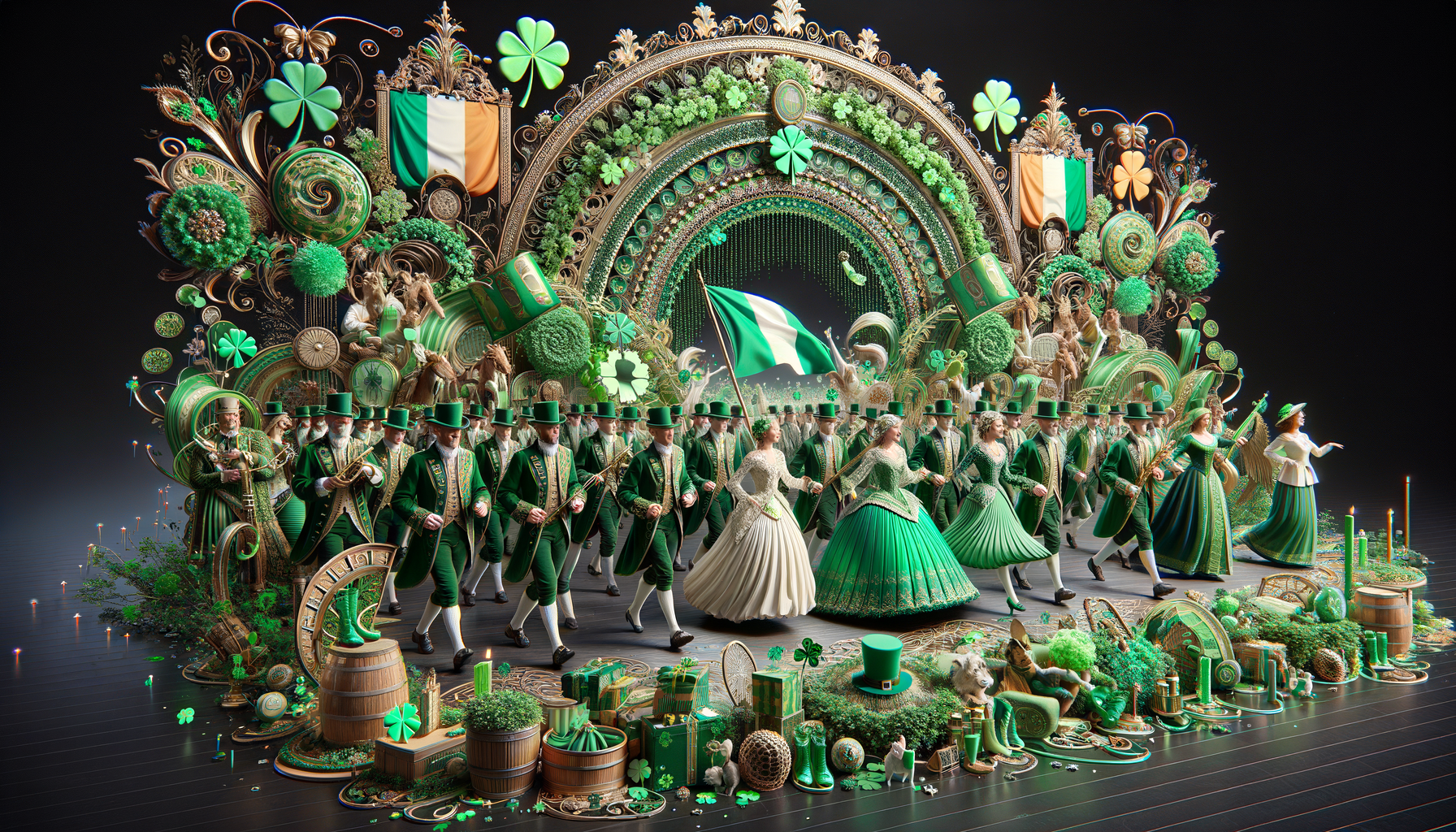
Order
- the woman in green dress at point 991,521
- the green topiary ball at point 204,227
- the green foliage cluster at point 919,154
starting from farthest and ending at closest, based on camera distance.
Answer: the green foliage cluster at point 919,154, the green topiary ball at point 204,227, the woman in green dress at point 991,521

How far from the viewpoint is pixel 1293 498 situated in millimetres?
7480

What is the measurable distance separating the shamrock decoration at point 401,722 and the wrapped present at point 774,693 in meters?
1.47

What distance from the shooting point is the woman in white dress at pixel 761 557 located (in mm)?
5613

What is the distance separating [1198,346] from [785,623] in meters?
9.78

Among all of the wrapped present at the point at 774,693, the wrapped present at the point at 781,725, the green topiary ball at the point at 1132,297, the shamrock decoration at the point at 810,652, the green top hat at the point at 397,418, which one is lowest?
the wrapped present at the point at 781,725

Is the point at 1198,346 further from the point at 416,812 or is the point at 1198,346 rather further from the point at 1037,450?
the point at 416,812

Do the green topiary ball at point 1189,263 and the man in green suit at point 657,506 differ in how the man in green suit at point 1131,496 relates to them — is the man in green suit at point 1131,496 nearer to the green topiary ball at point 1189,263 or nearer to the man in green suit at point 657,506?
the man in green suit at point 657,506

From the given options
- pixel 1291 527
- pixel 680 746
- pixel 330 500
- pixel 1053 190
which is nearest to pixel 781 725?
pixel 680 746

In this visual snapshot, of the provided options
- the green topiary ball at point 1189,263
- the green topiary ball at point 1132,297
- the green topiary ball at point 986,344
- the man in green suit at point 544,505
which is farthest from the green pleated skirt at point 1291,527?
the green topiary ball at point 1189,263

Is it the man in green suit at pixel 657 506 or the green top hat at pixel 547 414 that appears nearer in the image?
the green top hat at pixel 547 414

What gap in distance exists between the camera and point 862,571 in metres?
5.74

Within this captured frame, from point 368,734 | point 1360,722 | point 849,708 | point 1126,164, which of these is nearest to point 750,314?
point 849,708

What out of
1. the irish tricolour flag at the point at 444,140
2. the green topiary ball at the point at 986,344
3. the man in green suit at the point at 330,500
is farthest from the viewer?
the green topiary ball at the point at 986,344

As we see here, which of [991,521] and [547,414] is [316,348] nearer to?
[547,414]
